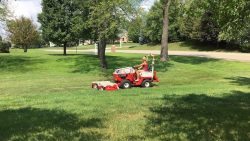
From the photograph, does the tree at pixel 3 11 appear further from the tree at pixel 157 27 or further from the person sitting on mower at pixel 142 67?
the tree at pixel 157 27

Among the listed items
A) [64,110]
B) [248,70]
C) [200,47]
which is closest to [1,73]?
[248,70]

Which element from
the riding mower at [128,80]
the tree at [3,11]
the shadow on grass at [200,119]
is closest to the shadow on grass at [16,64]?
the tree at [3,11]

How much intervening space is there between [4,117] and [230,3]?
5.52m

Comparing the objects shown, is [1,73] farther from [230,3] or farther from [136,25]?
[230,3]

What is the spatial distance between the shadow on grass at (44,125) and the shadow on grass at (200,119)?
1.13 metres

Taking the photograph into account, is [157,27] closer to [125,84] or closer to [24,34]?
[24,34]

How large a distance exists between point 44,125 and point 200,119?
308cm

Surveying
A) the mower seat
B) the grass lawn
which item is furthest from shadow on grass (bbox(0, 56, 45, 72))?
the grass lawn

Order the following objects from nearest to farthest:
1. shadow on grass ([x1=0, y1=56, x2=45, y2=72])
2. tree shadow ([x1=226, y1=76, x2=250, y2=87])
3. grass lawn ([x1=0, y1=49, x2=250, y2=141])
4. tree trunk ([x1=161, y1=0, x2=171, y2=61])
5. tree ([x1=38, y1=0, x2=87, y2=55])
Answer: grass lawn ([x1=0, y1=49, x2=250, y2=141]) → tree shadow ([x1=226, y1=76, x2=250, y2=87]) → shadow on grass ([x1=0, y1=56, x2=45, y2=72]) → tree trunk ([x1=161, y1=0, x2=171, y2=61]) → tree ([x1=38, y1=0, x2=87, y2=55])

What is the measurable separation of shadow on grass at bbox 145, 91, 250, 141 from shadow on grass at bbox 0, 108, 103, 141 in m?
1.13

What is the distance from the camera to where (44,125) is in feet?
28.9

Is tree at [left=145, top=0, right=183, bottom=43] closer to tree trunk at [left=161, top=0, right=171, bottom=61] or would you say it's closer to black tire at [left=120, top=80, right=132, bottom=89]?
tree trunk at [left=161, top=0, right=171, bottom=61]

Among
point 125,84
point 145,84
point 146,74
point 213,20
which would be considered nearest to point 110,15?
point 146,74

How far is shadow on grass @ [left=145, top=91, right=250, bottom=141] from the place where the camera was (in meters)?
7.82
